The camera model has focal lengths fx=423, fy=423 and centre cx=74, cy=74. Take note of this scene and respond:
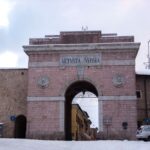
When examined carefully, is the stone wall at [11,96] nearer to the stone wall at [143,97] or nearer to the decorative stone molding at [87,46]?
the decorative stone molding at [87,46]

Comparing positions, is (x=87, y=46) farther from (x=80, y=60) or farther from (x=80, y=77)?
(x=80, y=77)

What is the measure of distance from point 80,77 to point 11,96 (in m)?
8.17

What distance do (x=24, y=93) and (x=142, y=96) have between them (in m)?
12.5

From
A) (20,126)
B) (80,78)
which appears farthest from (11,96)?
(80,78)

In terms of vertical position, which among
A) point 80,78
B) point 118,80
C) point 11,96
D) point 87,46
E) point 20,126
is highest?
point 87,46

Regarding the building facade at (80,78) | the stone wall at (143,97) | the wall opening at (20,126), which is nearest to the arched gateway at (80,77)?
the building facade at (80,78)

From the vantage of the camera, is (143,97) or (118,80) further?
(143,97)

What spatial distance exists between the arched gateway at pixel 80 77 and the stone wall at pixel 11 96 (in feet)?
10.5

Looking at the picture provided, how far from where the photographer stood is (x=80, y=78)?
40.8m

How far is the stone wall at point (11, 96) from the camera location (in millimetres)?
43469

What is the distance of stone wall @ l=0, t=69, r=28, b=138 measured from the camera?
4347 cm

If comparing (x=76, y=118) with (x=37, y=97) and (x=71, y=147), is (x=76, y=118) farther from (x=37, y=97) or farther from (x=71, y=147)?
(x=71, y=147)

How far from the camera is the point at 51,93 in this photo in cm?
4062

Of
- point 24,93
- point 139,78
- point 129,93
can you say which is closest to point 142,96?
point 139,78
